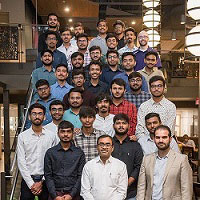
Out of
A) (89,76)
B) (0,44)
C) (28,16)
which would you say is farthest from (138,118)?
(28,16)

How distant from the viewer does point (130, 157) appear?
4.36m

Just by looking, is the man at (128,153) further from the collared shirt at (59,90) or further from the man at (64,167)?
the collared shirt at (59,90)

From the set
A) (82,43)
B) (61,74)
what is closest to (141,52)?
(82,43)

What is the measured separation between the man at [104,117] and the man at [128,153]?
36cm

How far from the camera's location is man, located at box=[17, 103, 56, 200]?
449cm

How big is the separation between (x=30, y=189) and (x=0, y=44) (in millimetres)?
6917

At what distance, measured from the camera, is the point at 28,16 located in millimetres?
15328

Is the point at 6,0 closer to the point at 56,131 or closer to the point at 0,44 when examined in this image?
the point at 0,44

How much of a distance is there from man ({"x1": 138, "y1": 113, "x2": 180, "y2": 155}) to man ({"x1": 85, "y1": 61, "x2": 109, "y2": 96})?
1267mm

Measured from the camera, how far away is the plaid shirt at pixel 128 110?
4949mm

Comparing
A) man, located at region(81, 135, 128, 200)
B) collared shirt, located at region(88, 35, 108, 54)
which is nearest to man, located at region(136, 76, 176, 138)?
man, located at region(81, 135, 128, 200)

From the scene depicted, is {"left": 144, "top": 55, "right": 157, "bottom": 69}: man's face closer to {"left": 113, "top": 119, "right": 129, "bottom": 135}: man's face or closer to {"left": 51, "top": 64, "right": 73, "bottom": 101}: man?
{"left": 51, "top": 64, "right": 73, "bottom": 101}: man

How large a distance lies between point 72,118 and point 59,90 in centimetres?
83

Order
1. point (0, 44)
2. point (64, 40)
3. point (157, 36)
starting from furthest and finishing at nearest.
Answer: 1. point (0, 44)
2. point (157, 36)
3. point (64, 40)
